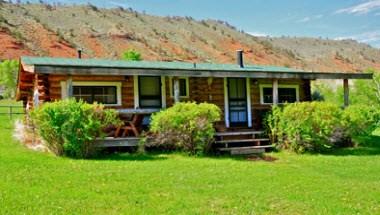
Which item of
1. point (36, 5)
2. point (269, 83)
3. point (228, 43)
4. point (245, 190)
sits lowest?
point (245, 190)

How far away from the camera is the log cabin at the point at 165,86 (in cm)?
1669

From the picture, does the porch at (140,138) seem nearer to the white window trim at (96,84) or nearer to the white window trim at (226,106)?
→ the white window trim at (96,84)

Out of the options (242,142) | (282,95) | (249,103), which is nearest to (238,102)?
(249,103)

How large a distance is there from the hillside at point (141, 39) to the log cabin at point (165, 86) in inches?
1230

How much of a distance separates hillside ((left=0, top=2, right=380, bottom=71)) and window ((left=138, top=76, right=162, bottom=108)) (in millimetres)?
31495

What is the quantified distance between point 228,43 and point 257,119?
53295 mm

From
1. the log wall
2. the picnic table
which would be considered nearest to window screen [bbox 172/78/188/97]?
the log wall

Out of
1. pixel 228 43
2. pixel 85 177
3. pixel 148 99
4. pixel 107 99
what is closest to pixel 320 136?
pixel 148 99

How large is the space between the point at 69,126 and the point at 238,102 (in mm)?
8792

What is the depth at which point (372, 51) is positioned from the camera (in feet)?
302

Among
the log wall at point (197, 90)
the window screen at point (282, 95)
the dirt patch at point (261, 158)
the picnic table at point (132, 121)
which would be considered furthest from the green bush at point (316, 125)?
the picnic table at point (132, 121)

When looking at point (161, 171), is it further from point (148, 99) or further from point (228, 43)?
point (228, 43)

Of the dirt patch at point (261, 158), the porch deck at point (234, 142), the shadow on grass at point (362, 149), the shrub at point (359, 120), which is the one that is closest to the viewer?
the dirt patch at point (261, 158)

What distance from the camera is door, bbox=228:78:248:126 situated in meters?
21.0
